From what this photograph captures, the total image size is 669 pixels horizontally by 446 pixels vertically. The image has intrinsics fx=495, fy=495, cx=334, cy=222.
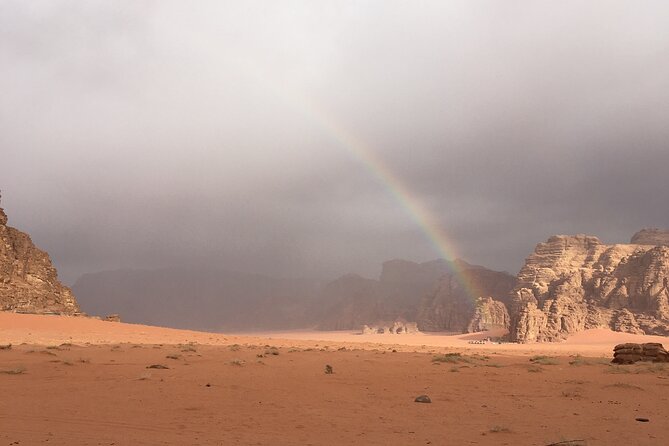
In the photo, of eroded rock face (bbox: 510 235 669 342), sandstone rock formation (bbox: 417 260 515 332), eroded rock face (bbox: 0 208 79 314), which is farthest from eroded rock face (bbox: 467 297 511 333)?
eroded rock face (bbox: 0 208 79 314)

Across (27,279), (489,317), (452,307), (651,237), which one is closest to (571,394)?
(27,279)

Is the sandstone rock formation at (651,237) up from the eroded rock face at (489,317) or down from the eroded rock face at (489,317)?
up

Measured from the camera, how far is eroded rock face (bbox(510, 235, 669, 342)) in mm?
62656

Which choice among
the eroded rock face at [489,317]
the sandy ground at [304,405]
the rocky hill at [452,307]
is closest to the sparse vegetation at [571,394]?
the sandy ground at [304,405]

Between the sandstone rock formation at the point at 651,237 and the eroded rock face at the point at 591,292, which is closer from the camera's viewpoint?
the eroded rock face at the point at 591,292

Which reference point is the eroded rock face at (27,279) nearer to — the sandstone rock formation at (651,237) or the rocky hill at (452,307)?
the rocky hill at (452,307)

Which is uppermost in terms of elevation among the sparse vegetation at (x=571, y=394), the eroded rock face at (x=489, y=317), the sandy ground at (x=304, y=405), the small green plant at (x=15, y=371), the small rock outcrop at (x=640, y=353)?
the eroded rock face at (x=489, y=317)

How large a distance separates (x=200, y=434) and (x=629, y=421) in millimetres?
7585

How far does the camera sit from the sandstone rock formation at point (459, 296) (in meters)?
102

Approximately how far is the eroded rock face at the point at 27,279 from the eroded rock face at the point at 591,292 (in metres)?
54.5

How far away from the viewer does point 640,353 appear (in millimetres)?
24312

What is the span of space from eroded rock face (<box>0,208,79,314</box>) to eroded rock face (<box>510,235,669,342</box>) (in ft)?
179

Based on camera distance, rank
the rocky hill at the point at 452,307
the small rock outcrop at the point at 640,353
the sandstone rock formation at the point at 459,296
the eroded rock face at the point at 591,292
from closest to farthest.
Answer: the small rock outcrop at the point at 640,353 → the eroded rock face at the point at 591,292 → the rocky hill at the point at 452,307 → the sandstone rock formation at the point at 459,296

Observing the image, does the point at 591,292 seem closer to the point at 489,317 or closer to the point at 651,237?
the point at 489,317
